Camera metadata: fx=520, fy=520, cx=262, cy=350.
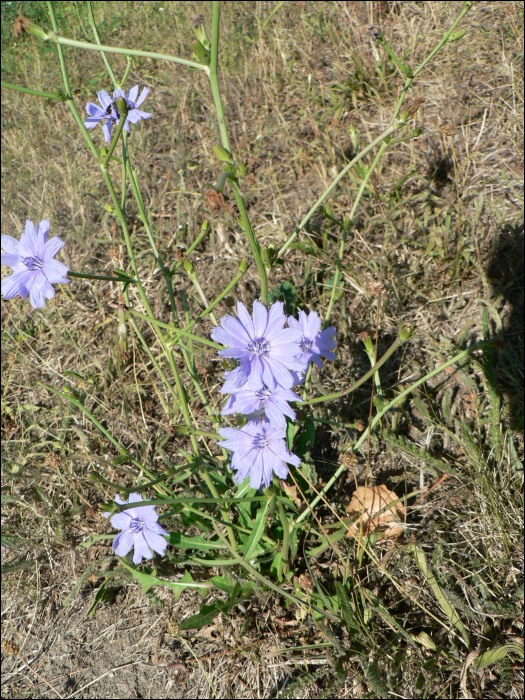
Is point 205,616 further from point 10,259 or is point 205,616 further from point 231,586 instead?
point 10,259

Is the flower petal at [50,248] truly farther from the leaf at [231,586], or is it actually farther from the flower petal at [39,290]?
the leaf at [231,586]

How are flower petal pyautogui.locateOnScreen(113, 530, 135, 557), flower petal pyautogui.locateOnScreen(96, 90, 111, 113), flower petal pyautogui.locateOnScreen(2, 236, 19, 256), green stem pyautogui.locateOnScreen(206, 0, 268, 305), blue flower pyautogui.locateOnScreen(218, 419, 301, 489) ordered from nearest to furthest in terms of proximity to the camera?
green stem pyautogui.locateOnScreen(206, 0, 268, 305) < flower petal pyautogui.locateOnScreen(2, 236, 19, 256) < blue flower pyautogui.locateOnScreen(218, 419, 301, 489) < flower petal pyautogui.locateOnScreen(96, 90, 111, 113) < flower petal pyautogui.locateOnScreen(113, 530, 135, 557)

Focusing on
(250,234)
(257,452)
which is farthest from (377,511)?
(250,234)

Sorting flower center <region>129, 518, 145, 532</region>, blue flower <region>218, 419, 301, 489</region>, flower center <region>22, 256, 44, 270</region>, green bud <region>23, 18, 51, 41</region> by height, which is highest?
green bud <region>23, 18, 51, 41</region>

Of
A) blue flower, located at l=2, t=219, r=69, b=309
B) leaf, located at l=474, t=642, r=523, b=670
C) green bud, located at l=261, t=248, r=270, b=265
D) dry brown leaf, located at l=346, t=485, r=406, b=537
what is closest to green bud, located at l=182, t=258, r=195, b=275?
green bud, located at l=261, t=248, r=270, b=265

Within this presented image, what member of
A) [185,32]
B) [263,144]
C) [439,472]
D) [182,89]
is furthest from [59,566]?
[185,32]

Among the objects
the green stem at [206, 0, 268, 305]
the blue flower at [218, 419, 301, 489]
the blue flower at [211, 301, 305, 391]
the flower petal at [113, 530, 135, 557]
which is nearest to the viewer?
the green stem at [206, 0, 268, 305]

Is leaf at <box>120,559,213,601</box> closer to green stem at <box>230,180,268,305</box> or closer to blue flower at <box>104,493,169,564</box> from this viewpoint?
blue flower at <box>104,493,169,564</box>
